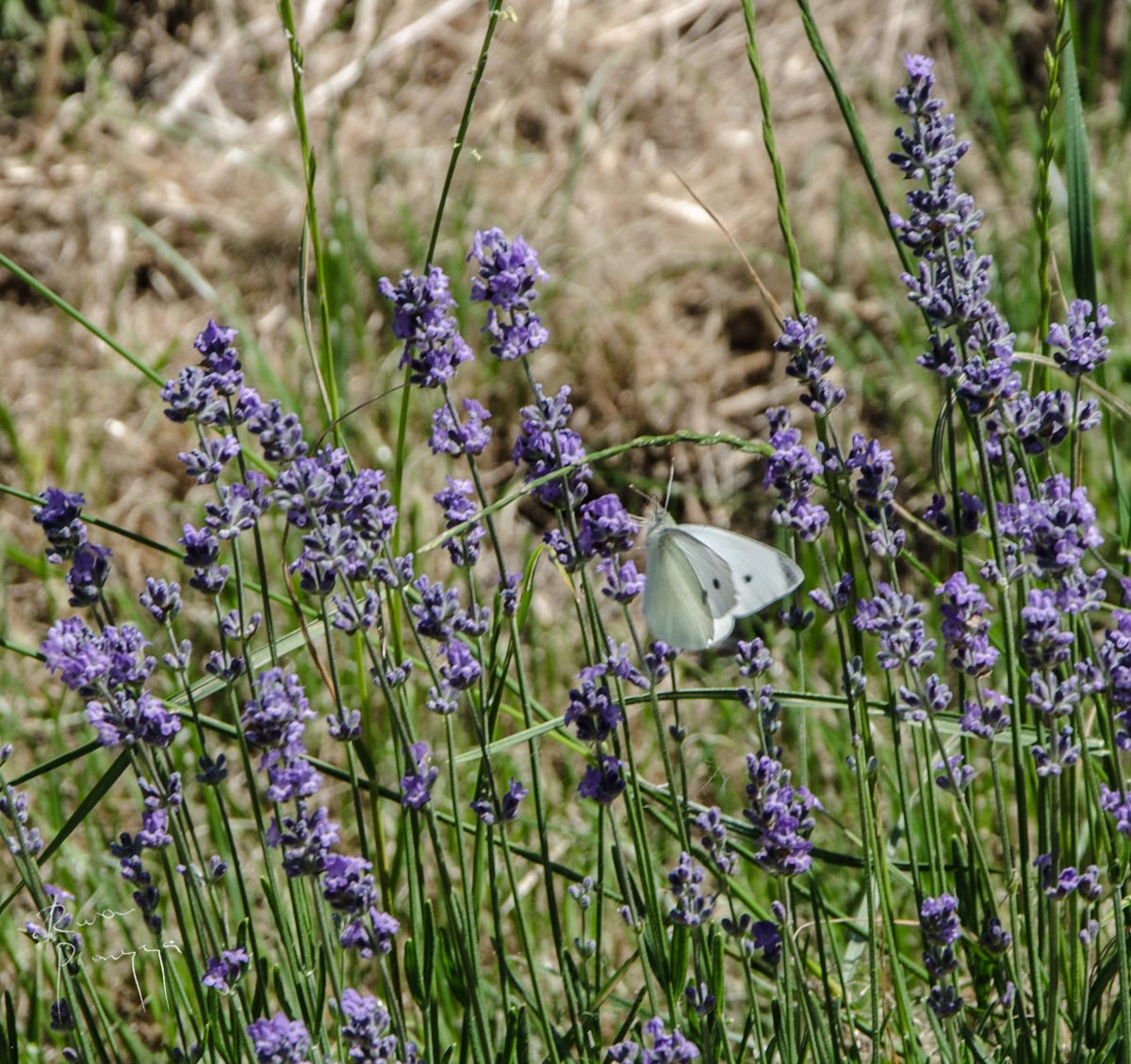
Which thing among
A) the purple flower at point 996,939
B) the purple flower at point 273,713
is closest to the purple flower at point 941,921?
the purple flower at point 996,939

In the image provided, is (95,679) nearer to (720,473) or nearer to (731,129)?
(720,473)

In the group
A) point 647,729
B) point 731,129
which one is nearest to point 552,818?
point 647,729

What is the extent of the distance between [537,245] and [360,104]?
1.25 metres

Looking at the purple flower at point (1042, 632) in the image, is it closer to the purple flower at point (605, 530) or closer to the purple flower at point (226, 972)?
the purple flower at point (605, 530)

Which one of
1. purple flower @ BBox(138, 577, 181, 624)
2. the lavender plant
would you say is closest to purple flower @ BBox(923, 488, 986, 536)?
the lavender plant

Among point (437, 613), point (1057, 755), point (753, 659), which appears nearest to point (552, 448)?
point (437, 613)

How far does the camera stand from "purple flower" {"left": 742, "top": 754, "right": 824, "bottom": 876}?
5.19 ft

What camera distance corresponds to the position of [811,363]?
167 cm

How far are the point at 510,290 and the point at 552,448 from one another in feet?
0.60

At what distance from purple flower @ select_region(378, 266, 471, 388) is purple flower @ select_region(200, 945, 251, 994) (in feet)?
2.24

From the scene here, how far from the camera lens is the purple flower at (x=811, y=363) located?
→ 1.66 m

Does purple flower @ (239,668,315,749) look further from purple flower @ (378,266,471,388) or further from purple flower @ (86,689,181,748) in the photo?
purple flower @ (378,266,471,388)

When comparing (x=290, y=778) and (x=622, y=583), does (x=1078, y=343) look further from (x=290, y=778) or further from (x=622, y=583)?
(x=290, y=778)

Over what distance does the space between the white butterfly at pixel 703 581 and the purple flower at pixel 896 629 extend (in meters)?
0.28
